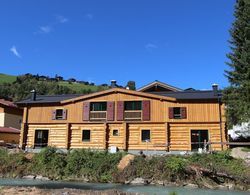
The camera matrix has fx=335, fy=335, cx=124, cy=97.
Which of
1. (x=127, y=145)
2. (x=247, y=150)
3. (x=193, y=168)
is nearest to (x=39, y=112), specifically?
(x=127, y=145)

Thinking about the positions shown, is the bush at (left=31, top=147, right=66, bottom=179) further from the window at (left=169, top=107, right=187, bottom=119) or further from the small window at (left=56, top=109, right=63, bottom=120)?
the window at (left=169, top=107, right=187, bottom=119)

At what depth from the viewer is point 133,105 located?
34938 millimetres

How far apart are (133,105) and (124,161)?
8.36 m

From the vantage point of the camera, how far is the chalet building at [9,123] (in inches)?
1720

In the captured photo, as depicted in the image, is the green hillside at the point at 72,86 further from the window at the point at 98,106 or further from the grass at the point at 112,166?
the grass at the point at 112,166

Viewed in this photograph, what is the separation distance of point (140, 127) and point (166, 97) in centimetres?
404

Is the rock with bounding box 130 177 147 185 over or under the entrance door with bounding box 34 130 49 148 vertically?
under

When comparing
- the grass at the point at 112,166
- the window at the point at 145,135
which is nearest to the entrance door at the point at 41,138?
the grass at the point at 112,166

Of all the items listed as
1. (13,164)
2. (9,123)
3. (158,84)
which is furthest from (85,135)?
(9,123)

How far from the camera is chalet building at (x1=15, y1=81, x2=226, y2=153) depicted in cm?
3306

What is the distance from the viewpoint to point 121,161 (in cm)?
2819

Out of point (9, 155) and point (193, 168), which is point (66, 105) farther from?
point (193, 168)

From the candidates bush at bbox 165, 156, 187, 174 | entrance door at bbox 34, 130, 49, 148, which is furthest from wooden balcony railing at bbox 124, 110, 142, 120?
entrance door at bbox 34, 130, 49, 148

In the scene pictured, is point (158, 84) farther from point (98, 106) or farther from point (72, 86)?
point (72, 86)
